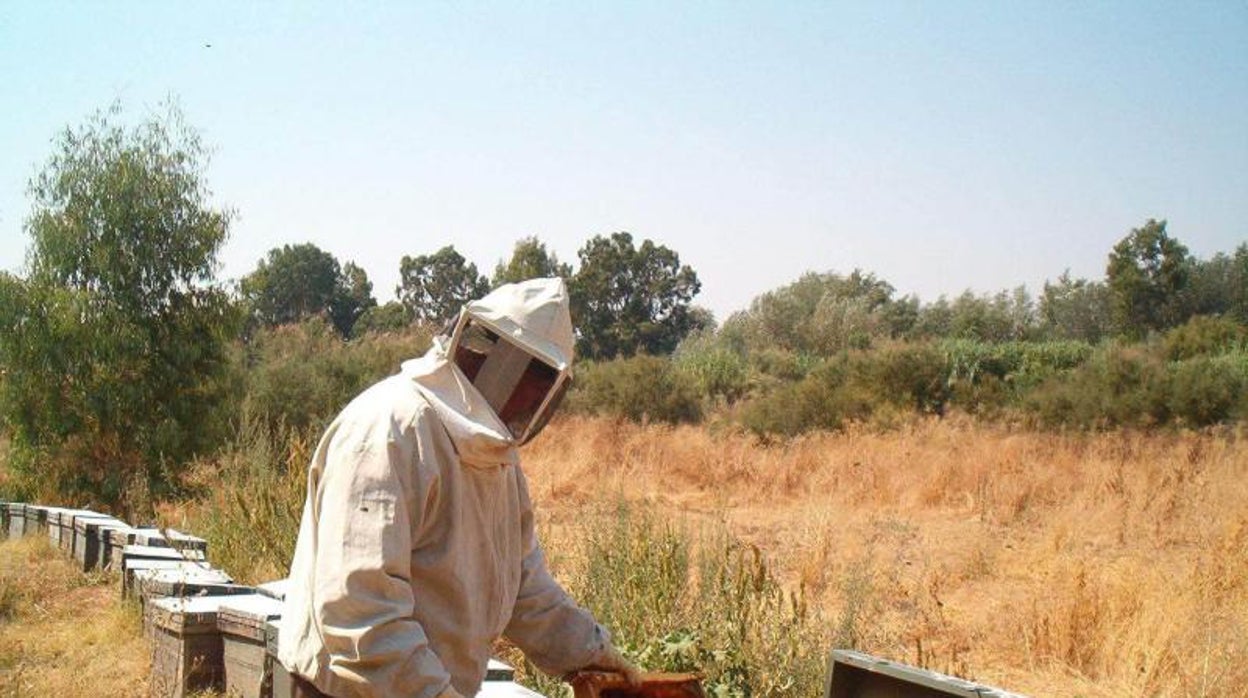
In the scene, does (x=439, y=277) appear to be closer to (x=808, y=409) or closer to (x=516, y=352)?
(x=808, y=409)

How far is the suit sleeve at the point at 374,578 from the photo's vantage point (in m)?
2.36

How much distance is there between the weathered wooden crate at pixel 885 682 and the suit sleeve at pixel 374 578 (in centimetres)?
157

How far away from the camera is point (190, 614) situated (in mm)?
5328

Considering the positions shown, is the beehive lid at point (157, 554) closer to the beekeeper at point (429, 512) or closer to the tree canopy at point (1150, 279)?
the beekeeper at point (429, 512)

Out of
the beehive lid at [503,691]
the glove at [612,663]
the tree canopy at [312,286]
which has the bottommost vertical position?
the beehive lid at [503,691]

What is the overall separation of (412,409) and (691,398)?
23.0 metres

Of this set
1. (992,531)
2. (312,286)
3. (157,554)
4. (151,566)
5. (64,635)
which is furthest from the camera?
(312,286)

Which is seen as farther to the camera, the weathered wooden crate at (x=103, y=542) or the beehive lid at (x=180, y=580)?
the weathered wooden crate at (x=103, y=542)

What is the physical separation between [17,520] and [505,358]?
989 centimetres

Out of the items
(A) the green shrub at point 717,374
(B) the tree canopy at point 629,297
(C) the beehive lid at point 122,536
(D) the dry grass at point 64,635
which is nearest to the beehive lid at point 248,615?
(D) the dry grass at point 64,635

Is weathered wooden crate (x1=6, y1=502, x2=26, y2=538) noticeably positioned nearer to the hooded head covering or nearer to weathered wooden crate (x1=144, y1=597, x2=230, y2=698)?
weathered wooden crate (x1=144, y1=597, x2=230, y2=698)

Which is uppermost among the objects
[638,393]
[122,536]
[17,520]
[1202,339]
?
[1202,339]

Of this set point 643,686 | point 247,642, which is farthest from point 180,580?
point 643,686

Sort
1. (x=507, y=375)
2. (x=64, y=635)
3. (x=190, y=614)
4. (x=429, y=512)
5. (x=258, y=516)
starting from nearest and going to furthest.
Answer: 1. (x=429, y=512)
2. (x=507, y=375)
3. (x=190, y=614)
4. (x=64, y=635)
5. (x=258, y=516)
